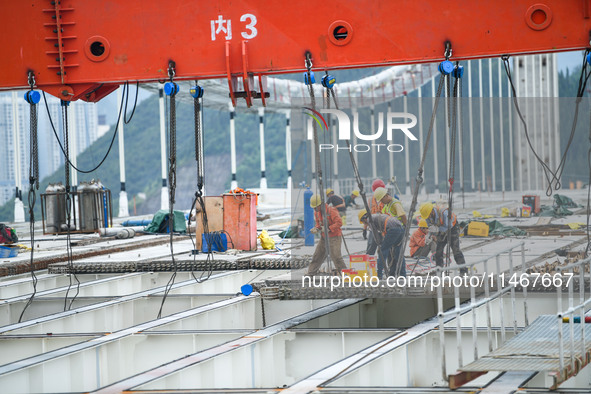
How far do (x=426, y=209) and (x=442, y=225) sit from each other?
261 millimetres

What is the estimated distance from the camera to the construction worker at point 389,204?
31.7 ft

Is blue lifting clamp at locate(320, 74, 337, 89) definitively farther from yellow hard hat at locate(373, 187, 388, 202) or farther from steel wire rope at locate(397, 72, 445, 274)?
yellow hard hat at locate(373, 187, 388, 202)

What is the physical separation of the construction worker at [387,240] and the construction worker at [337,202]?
0.23 meters

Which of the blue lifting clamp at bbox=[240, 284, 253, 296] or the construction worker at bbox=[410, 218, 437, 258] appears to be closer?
the construction worker at bbox=[410, 218, 437, 258]

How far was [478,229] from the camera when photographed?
9711 mm

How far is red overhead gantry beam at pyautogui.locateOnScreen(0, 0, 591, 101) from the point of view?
8781mm

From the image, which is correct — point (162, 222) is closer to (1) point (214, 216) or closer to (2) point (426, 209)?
(1) point (214, 216)

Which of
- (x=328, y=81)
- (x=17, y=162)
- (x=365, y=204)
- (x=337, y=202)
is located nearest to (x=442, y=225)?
(x=365, y=204)

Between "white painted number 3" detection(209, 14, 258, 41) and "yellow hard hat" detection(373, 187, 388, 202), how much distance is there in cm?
227

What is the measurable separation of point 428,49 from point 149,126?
81655 millimetres

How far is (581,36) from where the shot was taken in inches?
340

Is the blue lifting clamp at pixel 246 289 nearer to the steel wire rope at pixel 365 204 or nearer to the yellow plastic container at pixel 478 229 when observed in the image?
the steel wire rope at pixel 365 204

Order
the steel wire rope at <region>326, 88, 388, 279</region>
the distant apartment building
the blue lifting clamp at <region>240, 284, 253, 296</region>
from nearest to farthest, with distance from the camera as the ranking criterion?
the steel wire rope at <region>326, 88, 388, 279</region> → the blue lifting clamp at <region>240, 284, 253, 296</region> → the distant apartment building

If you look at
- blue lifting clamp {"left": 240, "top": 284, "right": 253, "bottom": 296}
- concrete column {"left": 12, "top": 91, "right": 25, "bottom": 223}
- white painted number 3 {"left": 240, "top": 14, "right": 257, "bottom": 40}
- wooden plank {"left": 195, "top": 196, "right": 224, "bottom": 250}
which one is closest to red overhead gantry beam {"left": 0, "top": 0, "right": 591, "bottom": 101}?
white painted number 3 {"left": 240, "top": 14, "right": 257, "bottom": 40}
